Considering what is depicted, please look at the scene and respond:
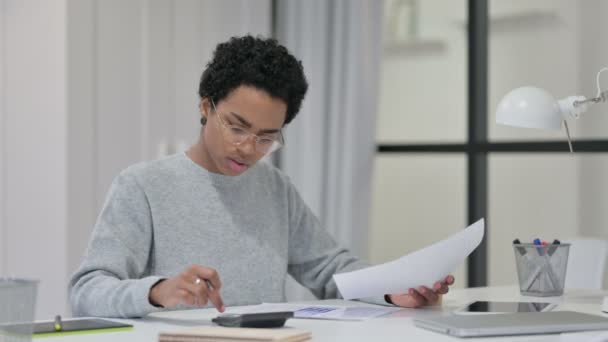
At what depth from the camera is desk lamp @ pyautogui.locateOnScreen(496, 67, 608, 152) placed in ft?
6.66

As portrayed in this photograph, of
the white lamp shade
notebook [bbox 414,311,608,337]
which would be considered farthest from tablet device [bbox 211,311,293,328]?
the white lamp shade

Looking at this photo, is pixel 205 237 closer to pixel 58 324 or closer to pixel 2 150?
pixel 58 324

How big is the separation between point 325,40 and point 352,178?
0.60m

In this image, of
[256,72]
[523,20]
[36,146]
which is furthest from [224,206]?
[523,20]

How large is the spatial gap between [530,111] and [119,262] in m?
0.95

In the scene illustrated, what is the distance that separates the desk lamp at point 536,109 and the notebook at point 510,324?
1.50 feet

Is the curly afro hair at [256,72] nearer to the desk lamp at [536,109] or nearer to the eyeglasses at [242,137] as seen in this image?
the eyeglasses at [242,137]

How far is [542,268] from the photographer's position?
227 cm

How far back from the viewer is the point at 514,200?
3.71 m

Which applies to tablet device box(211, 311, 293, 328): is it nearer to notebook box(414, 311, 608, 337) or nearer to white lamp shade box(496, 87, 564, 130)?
notebook box(414, 311, 608, 337)

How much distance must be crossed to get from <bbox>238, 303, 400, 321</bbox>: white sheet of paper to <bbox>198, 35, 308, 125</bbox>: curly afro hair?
458 millimetres

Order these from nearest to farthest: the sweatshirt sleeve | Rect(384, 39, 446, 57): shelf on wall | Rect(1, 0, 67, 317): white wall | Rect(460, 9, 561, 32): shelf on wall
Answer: the sweatshirt sleeve, Rect(1, 0, 67, 317): white wall, Rect(460, 9, 561, 32): shelf on wall, Rect(384, 39, 446, 57): shelf on wall

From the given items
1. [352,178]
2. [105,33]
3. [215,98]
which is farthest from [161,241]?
[352,178]

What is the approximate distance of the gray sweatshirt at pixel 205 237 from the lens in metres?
1.89
